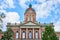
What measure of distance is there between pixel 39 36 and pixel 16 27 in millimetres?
7728

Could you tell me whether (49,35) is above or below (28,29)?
below

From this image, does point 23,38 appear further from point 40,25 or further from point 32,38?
point 40,25

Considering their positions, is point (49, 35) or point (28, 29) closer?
point (49, 35)

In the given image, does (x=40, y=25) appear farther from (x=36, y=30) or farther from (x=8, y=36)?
(x=8, y=36)

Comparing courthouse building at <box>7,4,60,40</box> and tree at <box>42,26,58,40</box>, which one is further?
courthouse building at <box>7,4,60,40</box>

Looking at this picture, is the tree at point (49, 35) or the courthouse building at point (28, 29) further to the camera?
the courthouse building at point (28, 29)

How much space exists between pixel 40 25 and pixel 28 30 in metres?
4.05

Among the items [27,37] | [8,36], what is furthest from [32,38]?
[8,36]

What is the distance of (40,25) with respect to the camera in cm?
6353

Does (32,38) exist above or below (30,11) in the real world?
below

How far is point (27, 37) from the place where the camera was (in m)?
63.2

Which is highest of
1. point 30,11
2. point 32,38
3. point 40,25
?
point 30,11

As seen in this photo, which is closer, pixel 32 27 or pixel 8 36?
pixel 8 36

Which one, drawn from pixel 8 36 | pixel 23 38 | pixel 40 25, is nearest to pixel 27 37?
pixel 23 38
